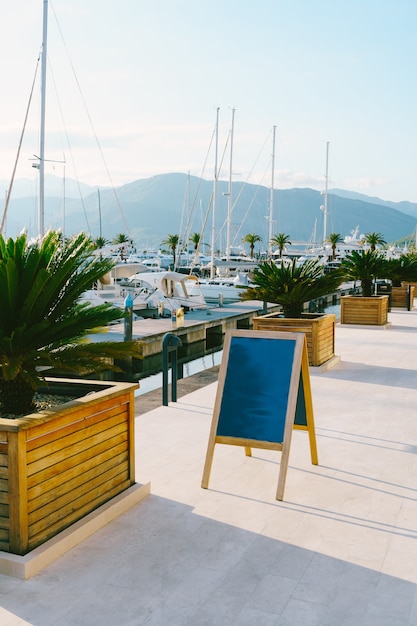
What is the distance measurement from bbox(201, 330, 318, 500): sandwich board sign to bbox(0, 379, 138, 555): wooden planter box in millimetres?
715

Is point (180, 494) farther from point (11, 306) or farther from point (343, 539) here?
point (11, 306)

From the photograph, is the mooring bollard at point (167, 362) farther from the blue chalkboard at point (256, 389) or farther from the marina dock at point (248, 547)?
the blue chalkboard at point (256, 389)

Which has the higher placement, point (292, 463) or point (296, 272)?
point (296, 272)

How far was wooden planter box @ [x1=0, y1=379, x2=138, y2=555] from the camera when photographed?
3.68m

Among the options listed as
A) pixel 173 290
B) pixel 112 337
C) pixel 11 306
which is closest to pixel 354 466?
pixel 11 306

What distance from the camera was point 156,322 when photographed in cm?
1988

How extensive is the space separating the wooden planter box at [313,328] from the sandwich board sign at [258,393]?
15.6ft

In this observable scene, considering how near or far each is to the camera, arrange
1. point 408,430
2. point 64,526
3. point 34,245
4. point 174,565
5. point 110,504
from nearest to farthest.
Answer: point 174,565, point 64,526, point 110,504, point 34,245, point 408,430

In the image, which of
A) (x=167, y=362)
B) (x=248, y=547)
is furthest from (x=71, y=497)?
(x=167, y=362)

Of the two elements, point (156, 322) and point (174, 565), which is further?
point (156, 322)

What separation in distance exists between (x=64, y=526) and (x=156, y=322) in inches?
624

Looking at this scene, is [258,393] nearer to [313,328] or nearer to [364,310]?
[313,328]

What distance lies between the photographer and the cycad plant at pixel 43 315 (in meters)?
4.29

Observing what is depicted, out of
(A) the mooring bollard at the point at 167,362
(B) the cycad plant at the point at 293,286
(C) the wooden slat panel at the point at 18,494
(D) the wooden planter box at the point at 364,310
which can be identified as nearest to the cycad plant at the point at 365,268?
(D) the wooden planter box at the point at 364,310
